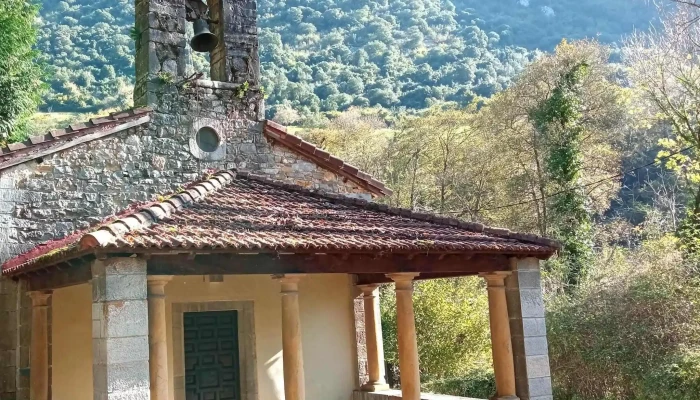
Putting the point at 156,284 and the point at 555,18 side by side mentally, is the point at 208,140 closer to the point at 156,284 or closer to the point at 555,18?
the point at 156,284

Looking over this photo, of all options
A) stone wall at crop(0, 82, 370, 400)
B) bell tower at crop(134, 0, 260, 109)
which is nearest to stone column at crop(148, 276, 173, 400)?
stone wall at crop(0, 82, 370, 400)

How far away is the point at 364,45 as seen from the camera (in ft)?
210

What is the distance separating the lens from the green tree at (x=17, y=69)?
13.7 meters

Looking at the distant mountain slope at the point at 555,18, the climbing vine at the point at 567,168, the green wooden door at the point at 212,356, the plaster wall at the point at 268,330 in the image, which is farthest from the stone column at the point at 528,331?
the distant mountain slope at the point at 555,18

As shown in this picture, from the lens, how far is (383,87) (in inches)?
2104

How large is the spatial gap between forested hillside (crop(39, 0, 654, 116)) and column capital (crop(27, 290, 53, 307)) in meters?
37.0

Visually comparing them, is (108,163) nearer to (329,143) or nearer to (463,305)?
(463,305)

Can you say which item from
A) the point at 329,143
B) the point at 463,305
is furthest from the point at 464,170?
the point at 463,305

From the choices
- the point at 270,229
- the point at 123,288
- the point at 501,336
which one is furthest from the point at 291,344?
the point at 501,336

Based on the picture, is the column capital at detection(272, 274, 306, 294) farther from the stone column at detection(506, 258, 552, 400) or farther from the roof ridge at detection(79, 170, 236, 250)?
the stone column at detection(506, 258, 552, 400)

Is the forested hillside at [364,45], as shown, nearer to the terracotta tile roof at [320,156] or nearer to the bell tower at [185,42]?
the terracotta tile roof at [320,156]

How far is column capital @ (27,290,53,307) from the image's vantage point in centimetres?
740

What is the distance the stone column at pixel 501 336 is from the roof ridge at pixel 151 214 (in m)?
3.33

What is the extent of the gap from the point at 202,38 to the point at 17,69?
7140mm
